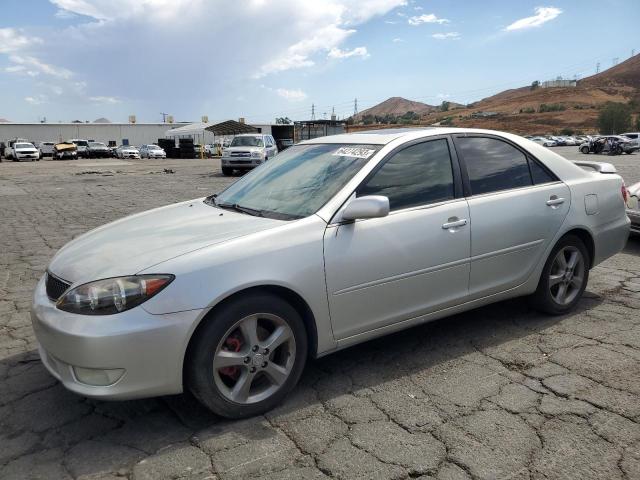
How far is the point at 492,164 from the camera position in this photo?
385cm

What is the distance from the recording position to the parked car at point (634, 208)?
6.56 meters

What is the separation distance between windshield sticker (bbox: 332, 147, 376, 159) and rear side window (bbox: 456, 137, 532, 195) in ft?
2.45

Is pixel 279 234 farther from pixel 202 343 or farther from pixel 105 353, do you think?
pixel 105 353

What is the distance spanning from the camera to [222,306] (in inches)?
104

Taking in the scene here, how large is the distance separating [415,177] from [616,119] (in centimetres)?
8416

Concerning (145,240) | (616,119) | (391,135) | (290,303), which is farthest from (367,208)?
(616,119)

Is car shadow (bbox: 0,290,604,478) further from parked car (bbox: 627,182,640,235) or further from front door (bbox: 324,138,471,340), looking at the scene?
parked car (bbox: 627,182,640,235)

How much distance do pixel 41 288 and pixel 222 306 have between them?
1.21m

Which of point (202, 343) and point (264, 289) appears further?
point (264, 289)

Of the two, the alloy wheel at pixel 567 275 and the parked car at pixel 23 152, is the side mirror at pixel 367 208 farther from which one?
the parked car at pixel 23 152

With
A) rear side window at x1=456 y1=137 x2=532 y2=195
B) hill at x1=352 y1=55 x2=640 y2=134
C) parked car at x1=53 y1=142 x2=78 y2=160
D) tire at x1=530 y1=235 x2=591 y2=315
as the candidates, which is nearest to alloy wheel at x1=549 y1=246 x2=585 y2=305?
tire at x1=530 y1=235 x2=591 y2=315

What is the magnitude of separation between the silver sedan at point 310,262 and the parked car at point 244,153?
689 inches

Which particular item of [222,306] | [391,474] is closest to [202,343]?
[222,306]

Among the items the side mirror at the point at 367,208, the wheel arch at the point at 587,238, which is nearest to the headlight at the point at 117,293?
the side mirror at the point at 367,208
